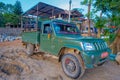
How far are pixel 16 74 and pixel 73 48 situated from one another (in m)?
2.13

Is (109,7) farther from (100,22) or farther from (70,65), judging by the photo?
(70,65)

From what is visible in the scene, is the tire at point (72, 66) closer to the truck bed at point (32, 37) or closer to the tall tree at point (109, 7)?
the truck bed at point (32, 37)

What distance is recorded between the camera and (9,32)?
22109mm

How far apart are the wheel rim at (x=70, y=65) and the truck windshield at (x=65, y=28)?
129 centimetres

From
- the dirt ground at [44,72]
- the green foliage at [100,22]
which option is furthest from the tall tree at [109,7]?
the dirt ground at [44,72]

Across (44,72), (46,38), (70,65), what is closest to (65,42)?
(70,65)

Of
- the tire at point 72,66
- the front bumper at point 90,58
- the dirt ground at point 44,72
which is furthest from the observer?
the dirt ground at point 44,72

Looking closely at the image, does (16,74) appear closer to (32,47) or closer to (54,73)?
(54,73)

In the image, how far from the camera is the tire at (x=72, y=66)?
171 inches

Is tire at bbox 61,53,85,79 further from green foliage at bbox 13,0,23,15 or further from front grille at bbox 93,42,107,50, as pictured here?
green foliage at bbox 13,0,23,15

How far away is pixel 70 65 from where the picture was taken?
463 cm

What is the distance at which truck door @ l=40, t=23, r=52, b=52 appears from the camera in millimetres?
5566

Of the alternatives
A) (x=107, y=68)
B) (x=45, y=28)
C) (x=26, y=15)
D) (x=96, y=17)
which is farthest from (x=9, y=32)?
(x=107, y=68)

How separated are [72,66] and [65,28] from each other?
1.94 metres
